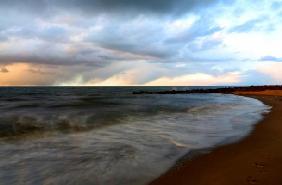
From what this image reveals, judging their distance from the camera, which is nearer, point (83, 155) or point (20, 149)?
point (83, 155)

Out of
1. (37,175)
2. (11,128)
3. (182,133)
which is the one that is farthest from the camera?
(11,128)

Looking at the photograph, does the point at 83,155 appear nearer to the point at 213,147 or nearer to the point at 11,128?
the point at 213,147

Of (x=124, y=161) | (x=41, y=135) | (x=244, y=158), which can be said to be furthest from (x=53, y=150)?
(x=244, y=158)

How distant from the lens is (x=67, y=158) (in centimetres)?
1038

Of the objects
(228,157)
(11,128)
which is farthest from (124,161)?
(11,128)

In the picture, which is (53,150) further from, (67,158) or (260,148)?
(260,148)

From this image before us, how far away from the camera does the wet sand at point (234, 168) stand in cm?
770

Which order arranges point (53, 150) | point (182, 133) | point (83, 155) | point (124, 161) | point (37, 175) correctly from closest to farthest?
point (37, 175)
point (124, 161)
point (83, 155)
point (53, 150)
point (182, 133)

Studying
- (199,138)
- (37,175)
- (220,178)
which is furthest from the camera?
(199,138)

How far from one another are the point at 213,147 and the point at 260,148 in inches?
64.7

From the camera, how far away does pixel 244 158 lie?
395 inches

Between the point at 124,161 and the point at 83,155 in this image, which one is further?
the point at 83,155

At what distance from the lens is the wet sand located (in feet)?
25.3

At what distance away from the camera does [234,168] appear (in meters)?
8.80
